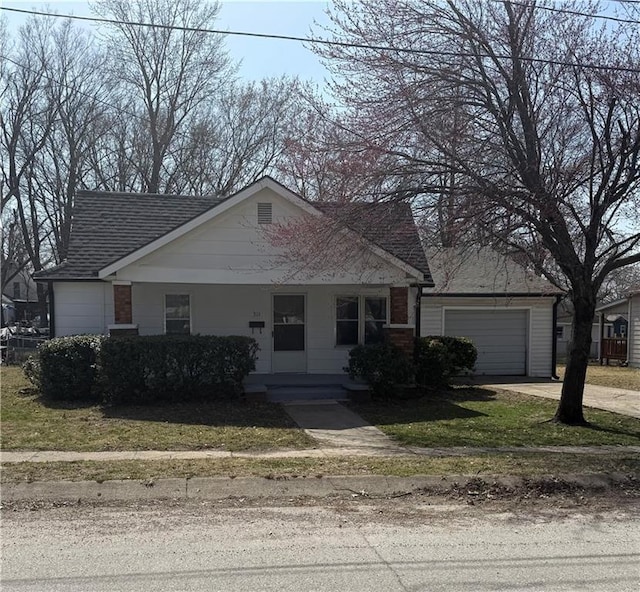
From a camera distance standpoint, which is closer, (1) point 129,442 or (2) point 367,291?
(1) point 129,442

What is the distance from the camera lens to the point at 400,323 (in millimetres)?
13695

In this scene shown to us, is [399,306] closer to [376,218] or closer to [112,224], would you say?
[376,218]

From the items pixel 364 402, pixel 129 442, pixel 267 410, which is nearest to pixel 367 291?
pixel 364 402

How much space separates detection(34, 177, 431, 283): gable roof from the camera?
469 inches

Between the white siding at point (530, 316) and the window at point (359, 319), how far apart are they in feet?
9.30

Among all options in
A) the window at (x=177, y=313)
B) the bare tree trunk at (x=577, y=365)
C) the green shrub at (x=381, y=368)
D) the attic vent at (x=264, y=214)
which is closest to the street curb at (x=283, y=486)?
the bare tree trunk at (x=577, y=365)

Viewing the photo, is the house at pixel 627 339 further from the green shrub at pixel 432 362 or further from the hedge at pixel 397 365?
the hedge at pixel 397 365

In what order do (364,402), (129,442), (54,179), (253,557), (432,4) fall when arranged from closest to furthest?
(253,557), (129,442), (432,4), (364,402), (54,179)

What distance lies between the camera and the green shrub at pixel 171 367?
38.4 feet

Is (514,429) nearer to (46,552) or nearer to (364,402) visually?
(364,402)

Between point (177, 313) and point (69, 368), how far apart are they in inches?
147

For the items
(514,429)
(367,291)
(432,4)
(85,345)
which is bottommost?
(514,429)

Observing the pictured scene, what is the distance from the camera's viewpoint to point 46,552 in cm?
453

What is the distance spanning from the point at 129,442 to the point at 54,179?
30.5 m
